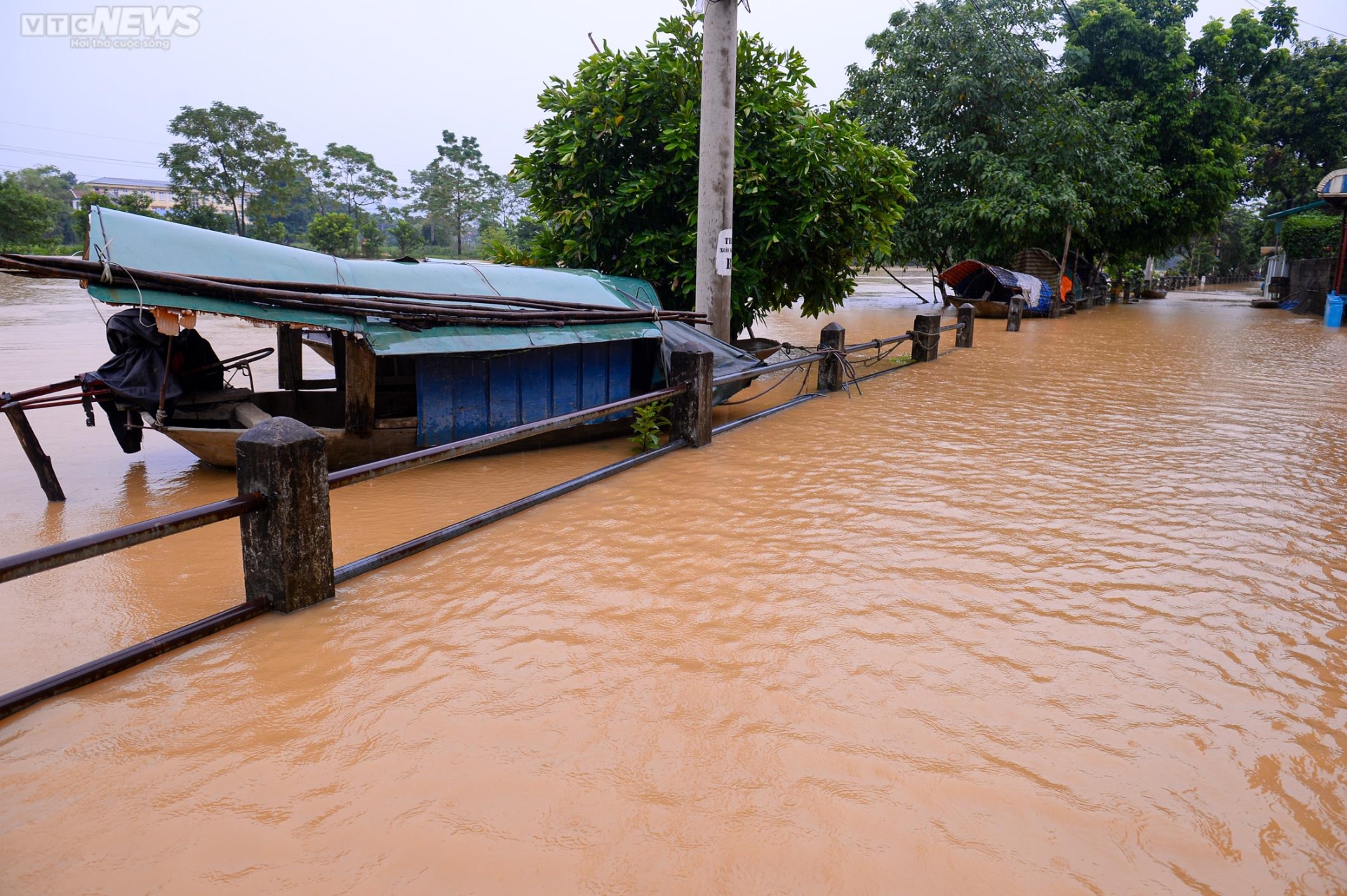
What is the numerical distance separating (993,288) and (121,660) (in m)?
24.6

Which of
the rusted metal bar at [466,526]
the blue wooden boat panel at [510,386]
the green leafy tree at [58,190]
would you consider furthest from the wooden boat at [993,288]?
the green leafy tree at [58,190]

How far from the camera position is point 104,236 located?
530 cm

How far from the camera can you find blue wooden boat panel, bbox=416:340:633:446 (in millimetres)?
6809

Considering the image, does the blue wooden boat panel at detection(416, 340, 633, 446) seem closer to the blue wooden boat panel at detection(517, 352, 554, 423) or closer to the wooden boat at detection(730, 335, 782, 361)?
the blue wooden boat panel at detection(517, 352, 554, 423)

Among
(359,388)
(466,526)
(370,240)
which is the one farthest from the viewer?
(370,240)

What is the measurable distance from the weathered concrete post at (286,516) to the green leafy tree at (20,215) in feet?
140

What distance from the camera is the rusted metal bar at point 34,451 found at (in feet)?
19.1

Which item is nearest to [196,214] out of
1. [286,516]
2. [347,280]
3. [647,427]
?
[347,280]

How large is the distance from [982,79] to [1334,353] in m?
12.6

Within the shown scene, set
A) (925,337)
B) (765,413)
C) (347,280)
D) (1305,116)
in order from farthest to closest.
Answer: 1. (1305,116)
2. (925,337)
3. (765,413)
4. (347,280)

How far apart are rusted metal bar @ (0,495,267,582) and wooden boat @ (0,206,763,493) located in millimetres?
2816

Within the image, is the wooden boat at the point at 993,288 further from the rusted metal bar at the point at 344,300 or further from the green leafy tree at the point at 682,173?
the rusted metal bar at the point at 344,300

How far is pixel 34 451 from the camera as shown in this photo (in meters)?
6.11

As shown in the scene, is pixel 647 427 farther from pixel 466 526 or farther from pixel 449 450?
pixel 449 450
